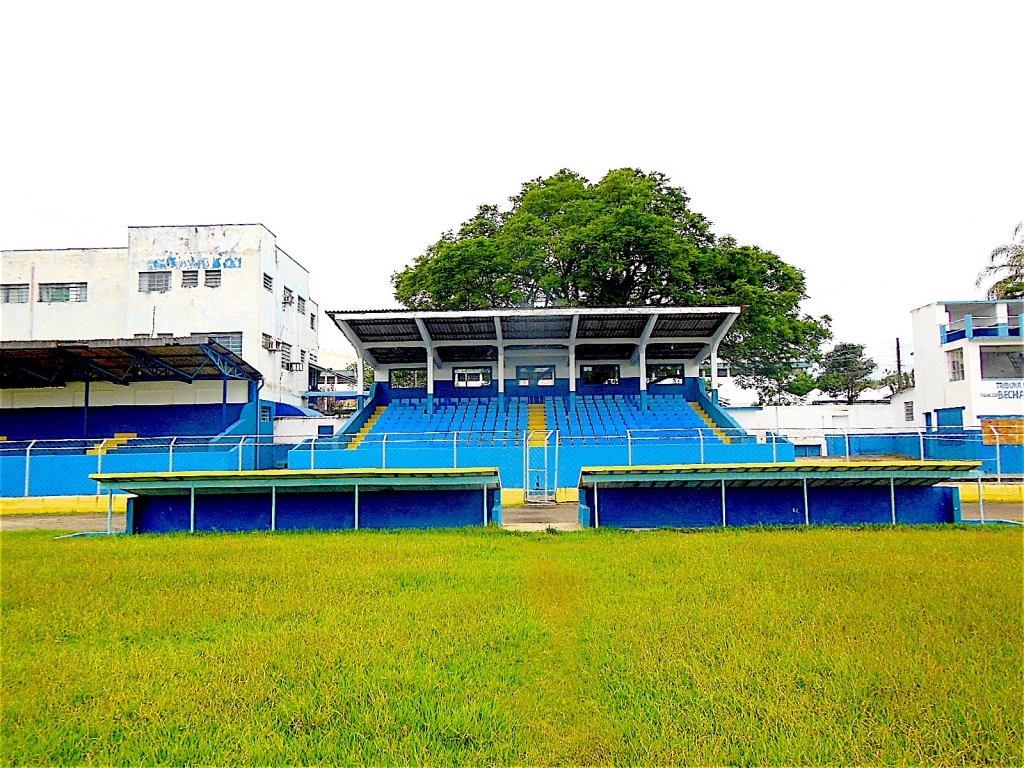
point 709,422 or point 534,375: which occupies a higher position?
point 534,375

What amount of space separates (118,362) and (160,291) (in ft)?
23.2

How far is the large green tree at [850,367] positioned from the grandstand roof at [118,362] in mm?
47168

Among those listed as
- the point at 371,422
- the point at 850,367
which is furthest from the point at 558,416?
the point at 850,367

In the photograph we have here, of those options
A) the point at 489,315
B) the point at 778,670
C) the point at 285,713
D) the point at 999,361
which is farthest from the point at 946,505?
the point at 999,361

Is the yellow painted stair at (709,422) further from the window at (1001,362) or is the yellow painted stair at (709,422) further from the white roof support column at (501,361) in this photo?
the window at (1001,362)

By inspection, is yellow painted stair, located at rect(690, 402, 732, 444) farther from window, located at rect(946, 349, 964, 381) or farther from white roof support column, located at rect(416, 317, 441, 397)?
window, located at rect(946, 349, 964, 381)

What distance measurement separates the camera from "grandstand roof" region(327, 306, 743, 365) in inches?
1112

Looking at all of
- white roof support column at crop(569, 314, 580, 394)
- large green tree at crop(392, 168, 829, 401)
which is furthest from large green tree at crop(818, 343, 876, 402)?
white roof support column at crop(569, 314, 580, 394)

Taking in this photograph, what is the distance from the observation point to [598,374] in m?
34.8

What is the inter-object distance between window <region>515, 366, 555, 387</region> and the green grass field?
25.1m

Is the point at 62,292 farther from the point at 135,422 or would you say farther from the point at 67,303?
the point at 135,422

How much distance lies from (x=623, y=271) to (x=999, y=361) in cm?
1934

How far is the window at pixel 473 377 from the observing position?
34000mm

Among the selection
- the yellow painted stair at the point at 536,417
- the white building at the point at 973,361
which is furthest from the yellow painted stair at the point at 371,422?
the white building at the point at 973,361
